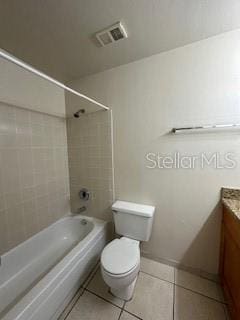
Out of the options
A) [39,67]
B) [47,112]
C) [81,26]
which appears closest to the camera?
[81,26]

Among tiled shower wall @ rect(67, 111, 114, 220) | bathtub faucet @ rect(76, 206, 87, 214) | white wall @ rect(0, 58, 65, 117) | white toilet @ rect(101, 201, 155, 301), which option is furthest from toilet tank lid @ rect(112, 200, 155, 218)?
white wall @ rect(0, 58, 65, 117)

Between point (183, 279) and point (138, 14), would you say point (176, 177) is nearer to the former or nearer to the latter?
point (183, 279)

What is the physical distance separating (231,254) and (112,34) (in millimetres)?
1980

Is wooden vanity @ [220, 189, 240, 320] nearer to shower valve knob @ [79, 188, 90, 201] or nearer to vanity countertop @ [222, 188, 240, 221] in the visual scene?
vanity countertop @ [222, 188, 240, 221]

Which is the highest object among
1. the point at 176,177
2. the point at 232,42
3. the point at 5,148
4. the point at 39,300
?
the point at 232,42

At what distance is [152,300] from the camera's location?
4.00 feet

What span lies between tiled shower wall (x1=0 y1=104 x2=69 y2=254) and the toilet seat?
3.07 ft

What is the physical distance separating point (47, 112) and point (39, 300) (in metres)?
1.76

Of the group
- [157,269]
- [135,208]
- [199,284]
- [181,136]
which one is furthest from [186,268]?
[181,136]

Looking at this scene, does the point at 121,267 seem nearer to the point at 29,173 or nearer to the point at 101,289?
the point at 101,289

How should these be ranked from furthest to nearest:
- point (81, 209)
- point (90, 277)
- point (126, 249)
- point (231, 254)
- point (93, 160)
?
1. point (81, 209)
2. point (93, 160)
3. point (90, 277)
4. point (126, 249)
5. point (231, 254)

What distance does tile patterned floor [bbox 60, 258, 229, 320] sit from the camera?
1.10 metres

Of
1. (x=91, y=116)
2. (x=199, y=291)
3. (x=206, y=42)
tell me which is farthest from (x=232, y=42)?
(x=199, y=291)

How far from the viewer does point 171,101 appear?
Answer: 4.57 feet
